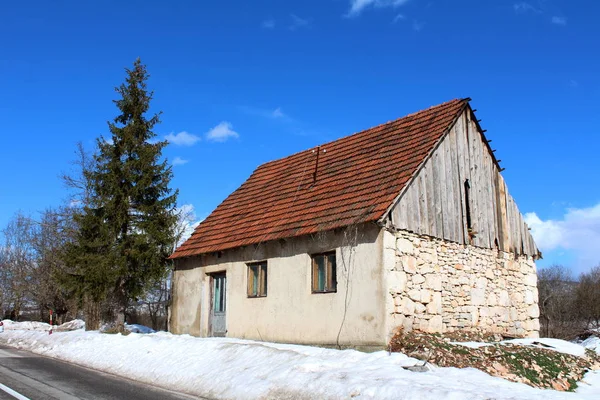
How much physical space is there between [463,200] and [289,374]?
8.16 metres

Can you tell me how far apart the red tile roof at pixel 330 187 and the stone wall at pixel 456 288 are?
1.52m

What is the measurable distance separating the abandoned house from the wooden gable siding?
0.05 m

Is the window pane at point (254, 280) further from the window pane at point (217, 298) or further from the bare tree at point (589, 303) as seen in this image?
the bare tree at point (589, 303)

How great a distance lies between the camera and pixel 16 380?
A: 424 inches

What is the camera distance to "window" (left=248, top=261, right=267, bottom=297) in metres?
15.4

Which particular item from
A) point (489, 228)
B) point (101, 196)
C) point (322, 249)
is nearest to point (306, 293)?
point (322, 249)

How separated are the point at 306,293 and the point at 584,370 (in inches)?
270

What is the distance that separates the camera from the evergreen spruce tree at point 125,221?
66.3 feet

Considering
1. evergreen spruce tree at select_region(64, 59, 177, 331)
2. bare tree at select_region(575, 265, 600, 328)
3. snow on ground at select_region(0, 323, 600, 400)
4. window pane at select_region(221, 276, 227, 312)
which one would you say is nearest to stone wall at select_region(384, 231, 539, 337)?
snow on ground at select_region(0, 323, 600, 400)

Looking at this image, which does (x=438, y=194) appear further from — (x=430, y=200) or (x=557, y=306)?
(x=557, y=306)

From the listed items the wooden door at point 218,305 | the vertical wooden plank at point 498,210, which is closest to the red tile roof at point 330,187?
the wooden door at point 218,305

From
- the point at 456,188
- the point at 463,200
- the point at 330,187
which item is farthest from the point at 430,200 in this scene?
the point at 330,187

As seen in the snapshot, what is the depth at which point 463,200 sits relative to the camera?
49.8 feet

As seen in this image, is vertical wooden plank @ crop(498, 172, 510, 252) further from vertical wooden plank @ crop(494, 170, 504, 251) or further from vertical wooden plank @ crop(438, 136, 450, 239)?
vertical wooden plank @ crop(438, 136, 450, 239)
